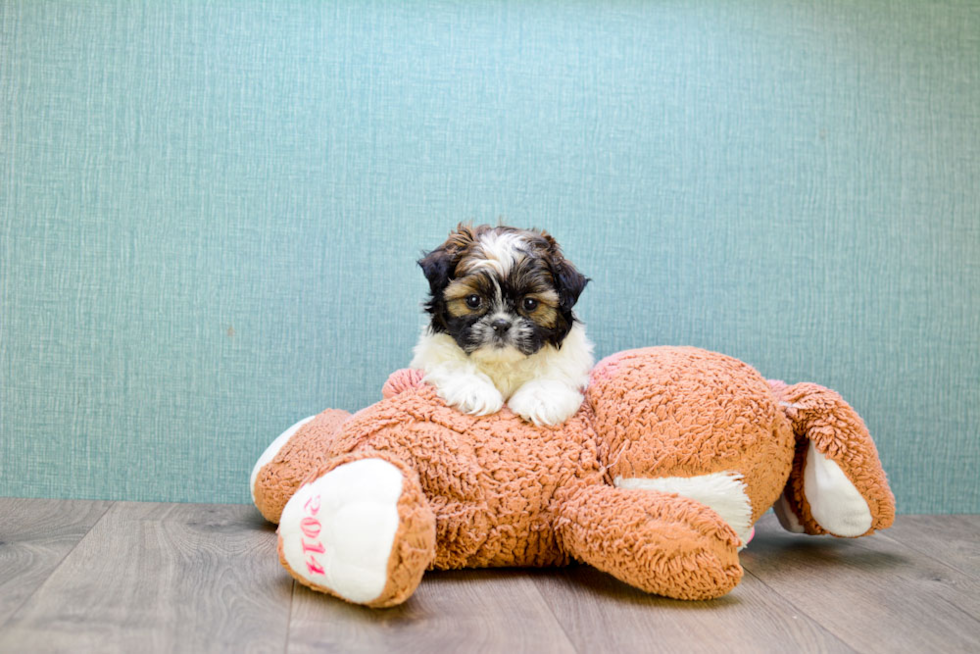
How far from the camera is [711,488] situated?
1.48m

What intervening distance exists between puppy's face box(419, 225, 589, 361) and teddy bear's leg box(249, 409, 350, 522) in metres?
0.43

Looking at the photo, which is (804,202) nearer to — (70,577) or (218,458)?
(218,458)

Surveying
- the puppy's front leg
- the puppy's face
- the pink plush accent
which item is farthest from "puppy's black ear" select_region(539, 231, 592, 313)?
the pink plush accent

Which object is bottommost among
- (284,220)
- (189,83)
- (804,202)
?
(284,220)

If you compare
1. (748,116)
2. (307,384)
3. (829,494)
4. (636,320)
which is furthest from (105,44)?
(829,494)

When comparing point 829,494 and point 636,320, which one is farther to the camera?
point 636,320

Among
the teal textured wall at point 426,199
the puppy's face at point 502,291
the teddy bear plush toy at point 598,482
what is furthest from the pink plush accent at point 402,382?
the teal textured wall at point 426,199

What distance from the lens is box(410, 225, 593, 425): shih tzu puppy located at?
1511mm

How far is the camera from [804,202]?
7.02 ft

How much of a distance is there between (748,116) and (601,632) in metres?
1.46

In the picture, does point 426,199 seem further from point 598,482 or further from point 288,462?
point 598,482

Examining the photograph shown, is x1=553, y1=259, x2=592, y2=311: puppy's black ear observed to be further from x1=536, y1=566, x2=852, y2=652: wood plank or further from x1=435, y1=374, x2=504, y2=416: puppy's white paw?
x1=536, y1=566, x2=852, y2=652: wood plank

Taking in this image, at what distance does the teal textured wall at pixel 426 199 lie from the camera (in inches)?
78.4

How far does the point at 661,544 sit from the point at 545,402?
0.36m
